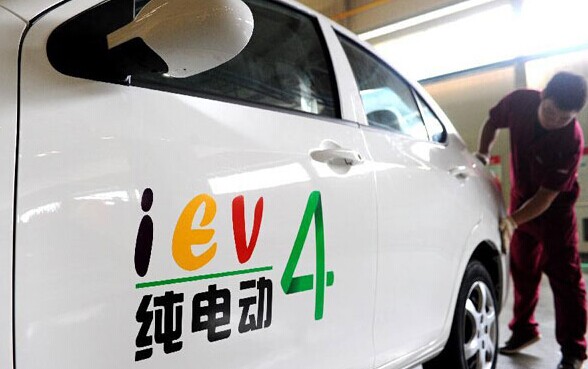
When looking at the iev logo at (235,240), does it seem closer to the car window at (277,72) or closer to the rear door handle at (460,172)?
the car window at (277,72)

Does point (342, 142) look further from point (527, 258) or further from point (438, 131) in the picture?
point (527, 258)

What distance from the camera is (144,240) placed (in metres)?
0.87

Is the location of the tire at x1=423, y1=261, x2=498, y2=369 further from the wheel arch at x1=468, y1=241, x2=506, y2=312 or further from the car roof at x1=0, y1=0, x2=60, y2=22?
the car roof at x1=0, y1=0, x2=60, y2=22

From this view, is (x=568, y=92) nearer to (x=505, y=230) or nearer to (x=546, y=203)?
(x=546, y=203)

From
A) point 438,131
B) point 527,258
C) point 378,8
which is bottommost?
point 527,258

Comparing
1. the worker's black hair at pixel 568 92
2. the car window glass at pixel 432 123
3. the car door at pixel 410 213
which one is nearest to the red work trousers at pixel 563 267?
the worker's black hair at pixel 568 92

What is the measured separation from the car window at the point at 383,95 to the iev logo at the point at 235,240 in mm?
513

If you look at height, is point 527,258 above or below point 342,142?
below

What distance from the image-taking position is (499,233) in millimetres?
2357

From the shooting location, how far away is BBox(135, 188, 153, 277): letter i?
2.84 ft

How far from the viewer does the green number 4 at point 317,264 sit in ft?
3.82

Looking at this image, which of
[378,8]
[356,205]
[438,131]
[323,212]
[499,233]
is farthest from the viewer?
[378,8]

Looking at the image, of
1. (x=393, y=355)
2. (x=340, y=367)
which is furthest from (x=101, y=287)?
(x=393, y=355)

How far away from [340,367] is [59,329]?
0.78m
